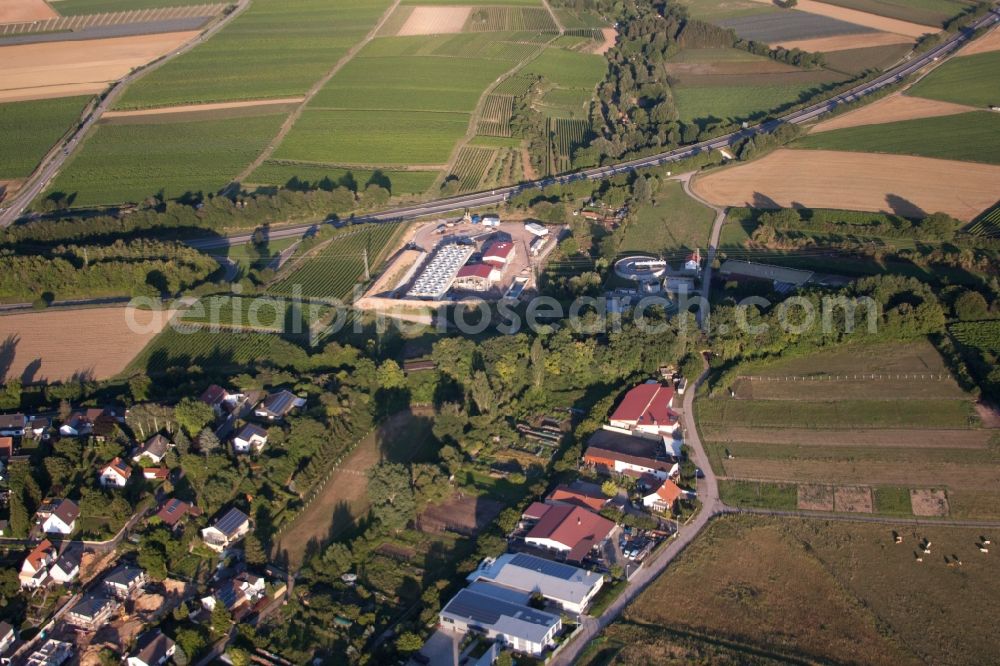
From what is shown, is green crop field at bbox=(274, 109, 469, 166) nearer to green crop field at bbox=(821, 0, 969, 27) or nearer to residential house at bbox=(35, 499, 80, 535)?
residential house at bbox=(35, 499, 80, 535)

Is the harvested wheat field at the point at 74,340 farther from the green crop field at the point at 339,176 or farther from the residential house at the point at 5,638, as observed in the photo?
the green crop field at the point at 339,176

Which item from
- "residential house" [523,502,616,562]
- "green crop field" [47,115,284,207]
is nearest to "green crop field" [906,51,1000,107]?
"green crop field" [47,115,284,207]

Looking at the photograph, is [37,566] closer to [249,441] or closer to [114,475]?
[114,475]

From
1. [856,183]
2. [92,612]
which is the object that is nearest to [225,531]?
[92,612]

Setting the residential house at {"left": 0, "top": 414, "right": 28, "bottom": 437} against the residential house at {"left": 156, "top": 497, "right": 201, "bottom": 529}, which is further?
the residential house at {"left": 0, "top": 414, "right": 28, "bottom": 437}

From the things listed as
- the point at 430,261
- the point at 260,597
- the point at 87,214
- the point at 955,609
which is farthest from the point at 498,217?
the point at 955,609

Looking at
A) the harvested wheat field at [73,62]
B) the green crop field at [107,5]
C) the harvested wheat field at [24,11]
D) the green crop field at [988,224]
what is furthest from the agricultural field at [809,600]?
the harvested wheat field at [24,11]
